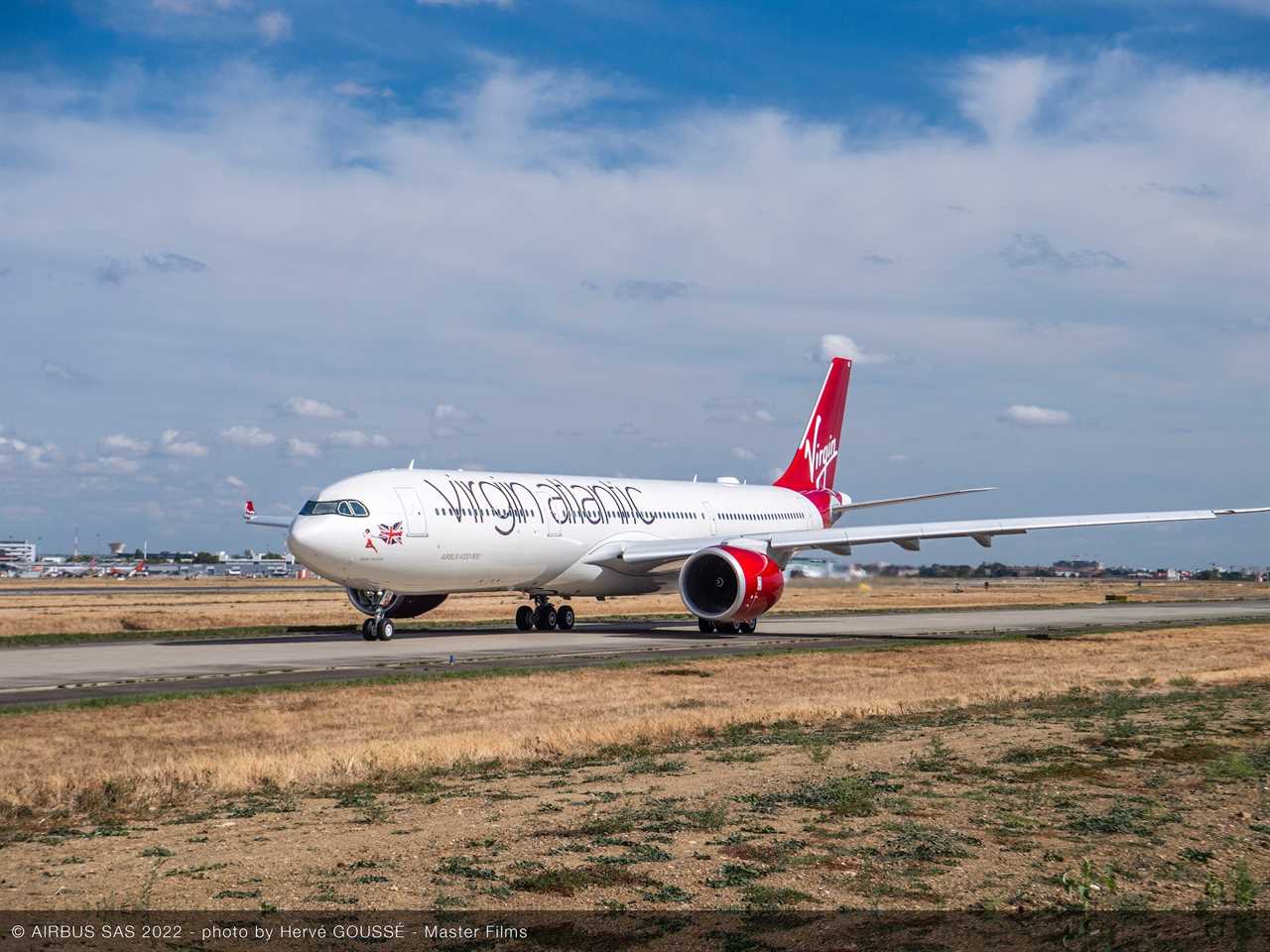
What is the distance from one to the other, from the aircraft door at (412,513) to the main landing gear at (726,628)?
8673 mm

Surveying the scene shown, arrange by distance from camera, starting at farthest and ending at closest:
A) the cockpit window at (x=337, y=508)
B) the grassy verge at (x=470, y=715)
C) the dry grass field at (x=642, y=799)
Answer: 1. the cockpit window at (x=337, y=508)
2. the grassy verge at (x=470, y=715)
3. the dry grass field at (x=642, y=799)

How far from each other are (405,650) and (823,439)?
88.6 ft

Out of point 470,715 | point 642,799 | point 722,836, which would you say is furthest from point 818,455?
point 722,836

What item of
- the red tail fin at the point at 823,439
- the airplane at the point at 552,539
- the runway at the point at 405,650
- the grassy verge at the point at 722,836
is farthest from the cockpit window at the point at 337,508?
the red tail fin at the point at 823,439

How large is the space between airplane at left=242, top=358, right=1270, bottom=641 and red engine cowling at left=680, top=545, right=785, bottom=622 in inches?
1.5

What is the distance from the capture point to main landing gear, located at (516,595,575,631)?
3828 cm

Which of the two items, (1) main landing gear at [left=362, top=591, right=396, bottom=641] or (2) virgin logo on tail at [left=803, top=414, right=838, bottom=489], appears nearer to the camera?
(1) main landing gear at [left=362, top=591, right=396, bottom=641]

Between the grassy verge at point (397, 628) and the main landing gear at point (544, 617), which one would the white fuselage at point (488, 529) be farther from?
the grassy verge at point (397, 628)

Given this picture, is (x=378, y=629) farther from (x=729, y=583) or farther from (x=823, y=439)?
(x=823, y=439)

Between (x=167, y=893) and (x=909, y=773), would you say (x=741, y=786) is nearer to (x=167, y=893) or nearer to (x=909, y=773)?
(x=909, y=773)

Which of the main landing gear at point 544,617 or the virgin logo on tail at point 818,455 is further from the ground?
the virgin logo on tail at point 818,455

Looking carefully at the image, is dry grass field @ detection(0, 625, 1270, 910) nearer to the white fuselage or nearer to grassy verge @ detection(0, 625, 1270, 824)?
grassy verge @ detection(0, 625, 1270, 824)

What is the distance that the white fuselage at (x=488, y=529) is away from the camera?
3072cm

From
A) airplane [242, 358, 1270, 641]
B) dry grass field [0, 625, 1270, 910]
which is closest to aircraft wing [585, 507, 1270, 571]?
airplane [242, 358, 1270, 641]
